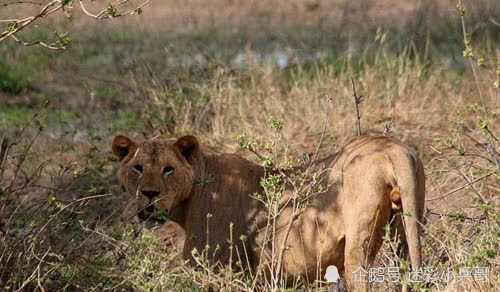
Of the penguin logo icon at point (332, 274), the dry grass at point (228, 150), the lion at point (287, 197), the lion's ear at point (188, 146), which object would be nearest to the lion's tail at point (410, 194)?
the lion at point (287, 197)

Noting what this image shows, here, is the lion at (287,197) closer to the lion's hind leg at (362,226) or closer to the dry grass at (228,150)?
the lion's hind leg at (362,226)

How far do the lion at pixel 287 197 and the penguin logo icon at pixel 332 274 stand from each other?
0.25ft

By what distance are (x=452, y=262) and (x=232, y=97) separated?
177 inches

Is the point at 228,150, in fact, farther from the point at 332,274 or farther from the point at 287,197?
the point at 332,274

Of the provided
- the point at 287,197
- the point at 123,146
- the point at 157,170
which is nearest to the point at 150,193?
the point at 157,170

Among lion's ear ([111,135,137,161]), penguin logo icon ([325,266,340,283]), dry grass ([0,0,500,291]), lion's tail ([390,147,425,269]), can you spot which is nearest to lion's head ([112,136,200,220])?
lion's ear ([111,135,137,161])

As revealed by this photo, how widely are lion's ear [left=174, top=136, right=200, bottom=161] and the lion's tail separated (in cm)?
122

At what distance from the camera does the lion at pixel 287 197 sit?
5.60 metres

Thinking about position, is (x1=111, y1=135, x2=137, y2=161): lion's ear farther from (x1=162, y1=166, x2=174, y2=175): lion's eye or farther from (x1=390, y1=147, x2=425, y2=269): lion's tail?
(x1=390, y1=147, x2=425, y2=269): lion's tail

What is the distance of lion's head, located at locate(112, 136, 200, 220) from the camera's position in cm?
607

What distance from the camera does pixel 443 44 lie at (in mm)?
15984

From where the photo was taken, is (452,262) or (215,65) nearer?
(452,262)

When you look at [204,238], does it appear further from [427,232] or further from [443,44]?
[443,44]

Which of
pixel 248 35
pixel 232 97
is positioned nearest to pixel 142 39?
pixel 248 35
